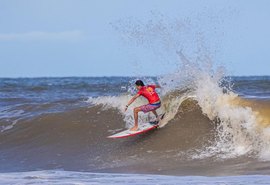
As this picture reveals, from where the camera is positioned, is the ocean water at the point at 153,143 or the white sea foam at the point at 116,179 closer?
the white sea foam at the point at 116,179

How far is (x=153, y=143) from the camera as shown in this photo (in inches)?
450

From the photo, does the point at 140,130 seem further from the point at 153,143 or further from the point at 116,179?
the point at 116,179

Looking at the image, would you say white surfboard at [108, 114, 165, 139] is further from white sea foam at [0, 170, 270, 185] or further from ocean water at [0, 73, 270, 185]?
white sea foam at [0, 170, 270, 185]

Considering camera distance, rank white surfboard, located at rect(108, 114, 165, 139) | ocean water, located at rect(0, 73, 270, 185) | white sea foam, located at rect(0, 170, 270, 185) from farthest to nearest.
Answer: white surfboard, located at rect(108, 114, 165, 139)
ocean water, located at rect(0, 73, 270, 185)
white sea foam, located at rect(0, 170, 270, 185)

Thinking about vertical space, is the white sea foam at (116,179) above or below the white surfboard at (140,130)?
below

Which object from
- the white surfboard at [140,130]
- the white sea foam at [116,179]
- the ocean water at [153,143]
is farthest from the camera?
the white surfboard at [140,130]

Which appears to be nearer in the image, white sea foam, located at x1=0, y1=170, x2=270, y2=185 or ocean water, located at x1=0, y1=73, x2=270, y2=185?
white sea foam, located at x1=0, y1=170, x2=270, y2=185

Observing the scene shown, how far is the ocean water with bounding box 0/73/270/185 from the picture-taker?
8.88 meters

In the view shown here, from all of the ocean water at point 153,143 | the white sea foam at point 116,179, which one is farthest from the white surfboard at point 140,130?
the white sea foam at point 116,179

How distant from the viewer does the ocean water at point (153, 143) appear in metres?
8.88

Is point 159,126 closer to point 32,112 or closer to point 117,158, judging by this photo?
point 117,158

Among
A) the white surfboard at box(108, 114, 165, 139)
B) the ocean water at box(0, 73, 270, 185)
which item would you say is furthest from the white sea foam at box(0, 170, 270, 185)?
the white surfboard at box(108, 114, 165, 139)

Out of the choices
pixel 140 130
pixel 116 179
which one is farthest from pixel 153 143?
pixel 116 179

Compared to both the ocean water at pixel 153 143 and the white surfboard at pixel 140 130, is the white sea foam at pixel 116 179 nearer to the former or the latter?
the ocean water at pixel 153 143
